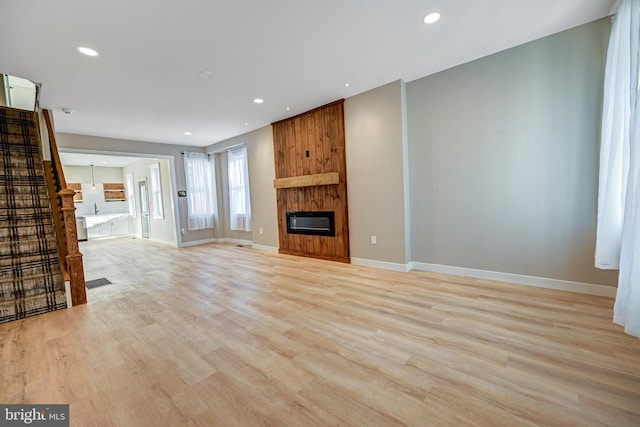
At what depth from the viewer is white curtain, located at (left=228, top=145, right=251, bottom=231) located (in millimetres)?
6211

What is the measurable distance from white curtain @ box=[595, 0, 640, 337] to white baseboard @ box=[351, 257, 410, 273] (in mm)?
1929

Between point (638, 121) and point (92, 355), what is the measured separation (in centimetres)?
413

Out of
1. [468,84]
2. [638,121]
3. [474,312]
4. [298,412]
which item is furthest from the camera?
[468,84]

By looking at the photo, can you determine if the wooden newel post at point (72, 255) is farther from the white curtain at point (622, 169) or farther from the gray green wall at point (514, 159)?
the white curtain at point (622, 169)

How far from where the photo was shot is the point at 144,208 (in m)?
8.45

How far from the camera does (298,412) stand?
131 cm

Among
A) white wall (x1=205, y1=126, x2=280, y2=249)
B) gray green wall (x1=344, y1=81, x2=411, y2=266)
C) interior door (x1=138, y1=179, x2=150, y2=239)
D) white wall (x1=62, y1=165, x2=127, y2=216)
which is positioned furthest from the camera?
white wall (x1=62, y1=165, x2=127, y2=216)

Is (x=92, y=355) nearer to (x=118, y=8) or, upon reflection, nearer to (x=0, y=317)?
(x=0, y=317)

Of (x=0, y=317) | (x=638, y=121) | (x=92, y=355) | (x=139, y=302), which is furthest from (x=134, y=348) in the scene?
(x=638, y=121)

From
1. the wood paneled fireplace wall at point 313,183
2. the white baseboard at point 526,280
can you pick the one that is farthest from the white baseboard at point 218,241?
the white baseboard at point 526,280

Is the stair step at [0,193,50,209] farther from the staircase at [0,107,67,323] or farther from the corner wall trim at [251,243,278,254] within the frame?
the corner wall trim at [251,243,278,254]

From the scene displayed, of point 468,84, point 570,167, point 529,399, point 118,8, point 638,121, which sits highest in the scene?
point 118,8

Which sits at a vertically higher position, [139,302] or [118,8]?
[118,8]
